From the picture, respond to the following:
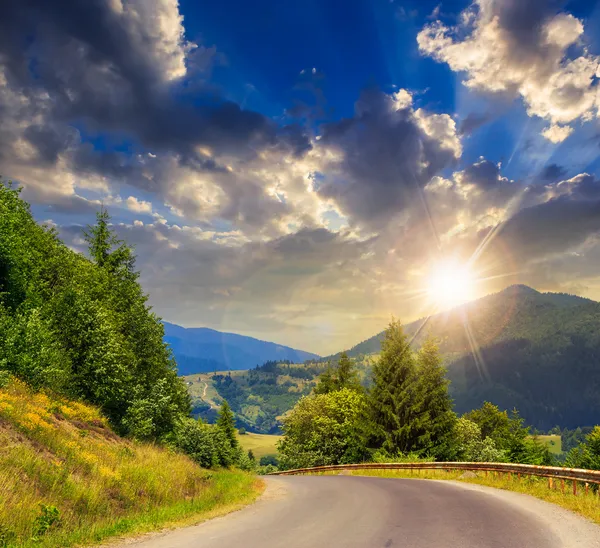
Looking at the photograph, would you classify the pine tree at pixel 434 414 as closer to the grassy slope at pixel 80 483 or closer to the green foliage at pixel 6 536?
the grassy slope at pixel 80 483

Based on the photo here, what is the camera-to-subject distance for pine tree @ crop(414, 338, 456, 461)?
37156 mm

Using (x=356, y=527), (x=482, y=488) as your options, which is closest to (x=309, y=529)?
(x=356, y=527)

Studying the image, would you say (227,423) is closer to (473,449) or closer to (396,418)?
(473,449)

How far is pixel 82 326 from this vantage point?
28.3 m

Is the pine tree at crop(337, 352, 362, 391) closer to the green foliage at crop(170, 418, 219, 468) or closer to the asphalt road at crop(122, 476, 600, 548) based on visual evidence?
the green foliage at crop(170, 418, 219, 468)

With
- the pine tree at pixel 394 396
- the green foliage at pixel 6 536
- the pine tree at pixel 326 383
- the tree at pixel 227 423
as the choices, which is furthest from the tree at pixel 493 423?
the green foliage at pixel 6 536

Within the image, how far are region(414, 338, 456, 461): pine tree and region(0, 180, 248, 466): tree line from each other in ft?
71.9

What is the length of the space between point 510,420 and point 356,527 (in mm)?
89249

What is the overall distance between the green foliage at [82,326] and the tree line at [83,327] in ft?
0.20

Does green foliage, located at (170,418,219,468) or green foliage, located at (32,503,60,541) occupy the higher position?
green foliage, located at (32,503,60,541)

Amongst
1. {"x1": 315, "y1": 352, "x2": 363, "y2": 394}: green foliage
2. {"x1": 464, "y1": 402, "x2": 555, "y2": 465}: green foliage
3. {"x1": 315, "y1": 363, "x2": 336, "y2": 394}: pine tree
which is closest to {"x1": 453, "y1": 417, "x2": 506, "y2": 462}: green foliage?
{"x1": 464, "y1": 402, "x2": 555, "y2": 465}: green foliage

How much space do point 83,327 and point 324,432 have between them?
115ft

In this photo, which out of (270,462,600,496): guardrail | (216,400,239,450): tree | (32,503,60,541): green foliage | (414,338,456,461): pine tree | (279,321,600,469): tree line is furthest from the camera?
(216,400,239,450): tree

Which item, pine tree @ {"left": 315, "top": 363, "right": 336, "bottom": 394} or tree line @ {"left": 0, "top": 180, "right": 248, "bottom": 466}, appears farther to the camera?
pine tree @ {"left": 315, "top": 363, "right": 336, "bottom": 394}
